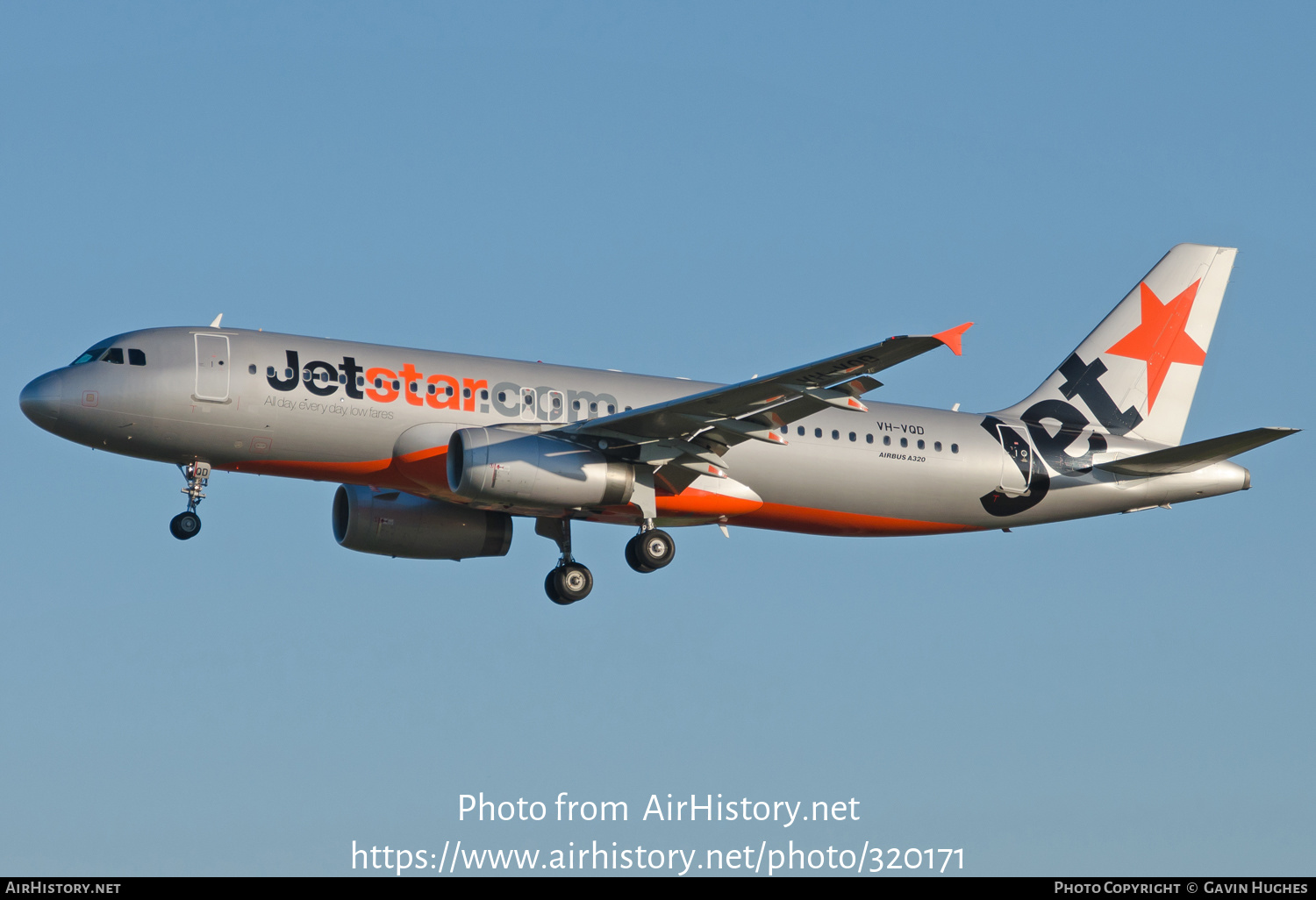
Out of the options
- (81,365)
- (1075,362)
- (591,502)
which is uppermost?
(1075,362)

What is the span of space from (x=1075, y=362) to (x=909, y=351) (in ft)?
46.5

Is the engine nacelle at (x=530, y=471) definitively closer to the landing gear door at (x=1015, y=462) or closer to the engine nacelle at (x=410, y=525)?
the engine nacelle at (x=410, y=525)

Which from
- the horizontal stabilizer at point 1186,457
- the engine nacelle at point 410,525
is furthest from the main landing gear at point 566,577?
the horizontal stabilizer at point 1186,457

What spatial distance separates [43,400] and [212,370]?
342 centimetres

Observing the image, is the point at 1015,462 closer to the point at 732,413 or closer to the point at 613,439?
the point at 732,413

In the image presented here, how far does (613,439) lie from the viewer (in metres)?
34.0

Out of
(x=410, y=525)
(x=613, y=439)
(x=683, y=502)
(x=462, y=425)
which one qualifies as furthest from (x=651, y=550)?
(x=410, y=525)

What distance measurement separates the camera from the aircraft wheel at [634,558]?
116 ft

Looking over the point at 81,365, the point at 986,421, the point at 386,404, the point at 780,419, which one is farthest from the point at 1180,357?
the point at 81,365

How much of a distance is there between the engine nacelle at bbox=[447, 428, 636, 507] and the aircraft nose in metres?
7.96

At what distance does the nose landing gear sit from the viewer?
115 ft

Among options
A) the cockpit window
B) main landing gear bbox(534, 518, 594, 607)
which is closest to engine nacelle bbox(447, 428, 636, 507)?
main landing gear bbox(534, 518, 594, 607)

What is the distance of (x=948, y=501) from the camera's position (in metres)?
37.7

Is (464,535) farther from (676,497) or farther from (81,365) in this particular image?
(81,365)
